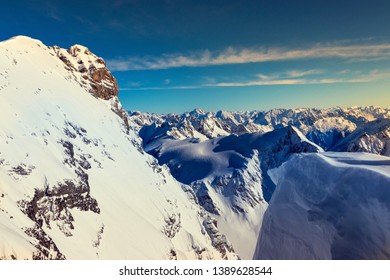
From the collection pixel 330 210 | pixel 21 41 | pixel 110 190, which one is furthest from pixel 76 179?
pixel 330 210

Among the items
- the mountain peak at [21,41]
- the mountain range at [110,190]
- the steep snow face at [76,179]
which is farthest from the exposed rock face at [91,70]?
the mountain peak at [21,41]

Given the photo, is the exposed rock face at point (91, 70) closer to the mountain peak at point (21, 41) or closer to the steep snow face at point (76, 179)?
the steep snow face at point (76, 179)

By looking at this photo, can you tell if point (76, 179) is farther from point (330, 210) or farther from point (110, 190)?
point (330, 210)

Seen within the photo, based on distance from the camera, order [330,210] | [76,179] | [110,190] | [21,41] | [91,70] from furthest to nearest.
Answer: [91,70] → [21,41] → [110,190] → [76,179] → [330,210]

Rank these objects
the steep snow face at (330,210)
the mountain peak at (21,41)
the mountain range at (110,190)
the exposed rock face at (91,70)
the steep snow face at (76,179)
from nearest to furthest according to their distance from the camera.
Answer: the steep snow face at (330,210), the mountain range at (110,190), the steep snow face at (76,179), the mountain peak at (21,41), the exposed rock face at (91,70)

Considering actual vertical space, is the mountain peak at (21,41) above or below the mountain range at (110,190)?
above

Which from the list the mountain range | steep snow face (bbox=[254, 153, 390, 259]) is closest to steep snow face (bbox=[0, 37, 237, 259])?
the mountain range

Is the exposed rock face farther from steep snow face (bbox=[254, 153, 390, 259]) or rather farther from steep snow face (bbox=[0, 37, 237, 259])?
steep snow face (bbox=[254, 153, 390, 259])

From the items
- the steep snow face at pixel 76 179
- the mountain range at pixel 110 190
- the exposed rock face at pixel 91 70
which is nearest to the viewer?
the mountain range at pixel 110 190

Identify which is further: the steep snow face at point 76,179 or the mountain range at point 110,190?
the steep snow face at point 76,179
